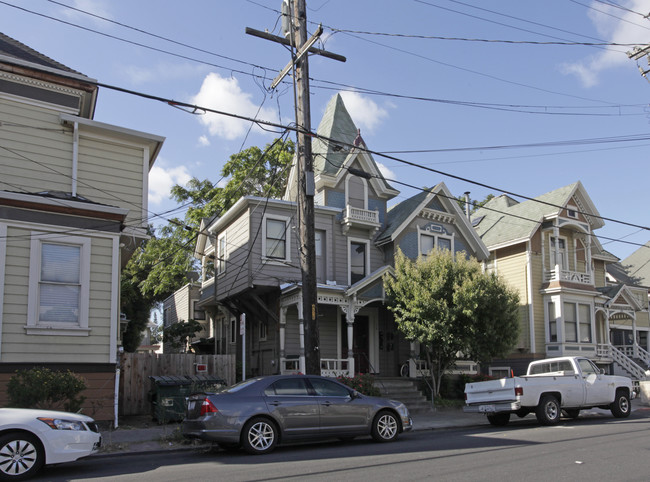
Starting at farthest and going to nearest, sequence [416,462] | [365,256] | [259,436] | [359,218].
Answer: [365,256] → [359,218] → [259,436] → [416,462]

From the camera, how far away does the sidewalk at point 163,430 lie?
11.0 m

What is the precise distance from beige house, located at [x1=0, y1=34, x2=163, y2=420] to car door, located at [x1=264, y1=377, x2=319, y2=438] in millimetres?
4937

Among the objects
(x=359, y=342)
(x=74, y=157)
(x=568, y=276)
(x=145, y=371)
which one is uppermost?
(x=74, y=157)

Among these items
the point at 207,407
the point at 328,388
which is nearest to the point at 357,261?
the point at 328,388

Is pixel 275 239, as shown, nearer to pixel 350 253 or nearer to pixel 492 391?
pixel 350 253

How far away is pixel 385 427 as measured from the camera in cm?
1149

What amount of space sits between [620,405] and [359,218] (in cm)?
1102

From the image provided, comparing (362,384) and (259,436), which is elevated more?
(362,384)

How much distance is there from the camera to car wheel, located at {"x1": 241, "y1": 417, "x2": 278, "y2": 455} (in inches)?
392

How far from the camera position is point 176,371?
16812mm

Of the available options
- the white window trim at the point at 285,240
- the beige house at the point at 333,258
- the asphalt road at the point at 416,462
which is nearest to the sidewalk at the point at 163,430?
the asphalt road at the point at 416,462

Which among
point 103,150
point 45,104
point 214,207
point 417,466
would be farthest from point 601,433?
point 214,207

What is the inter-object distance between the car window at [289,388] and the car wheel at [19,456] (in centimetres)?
380

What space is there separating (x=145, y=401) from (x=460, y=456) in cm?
1004
